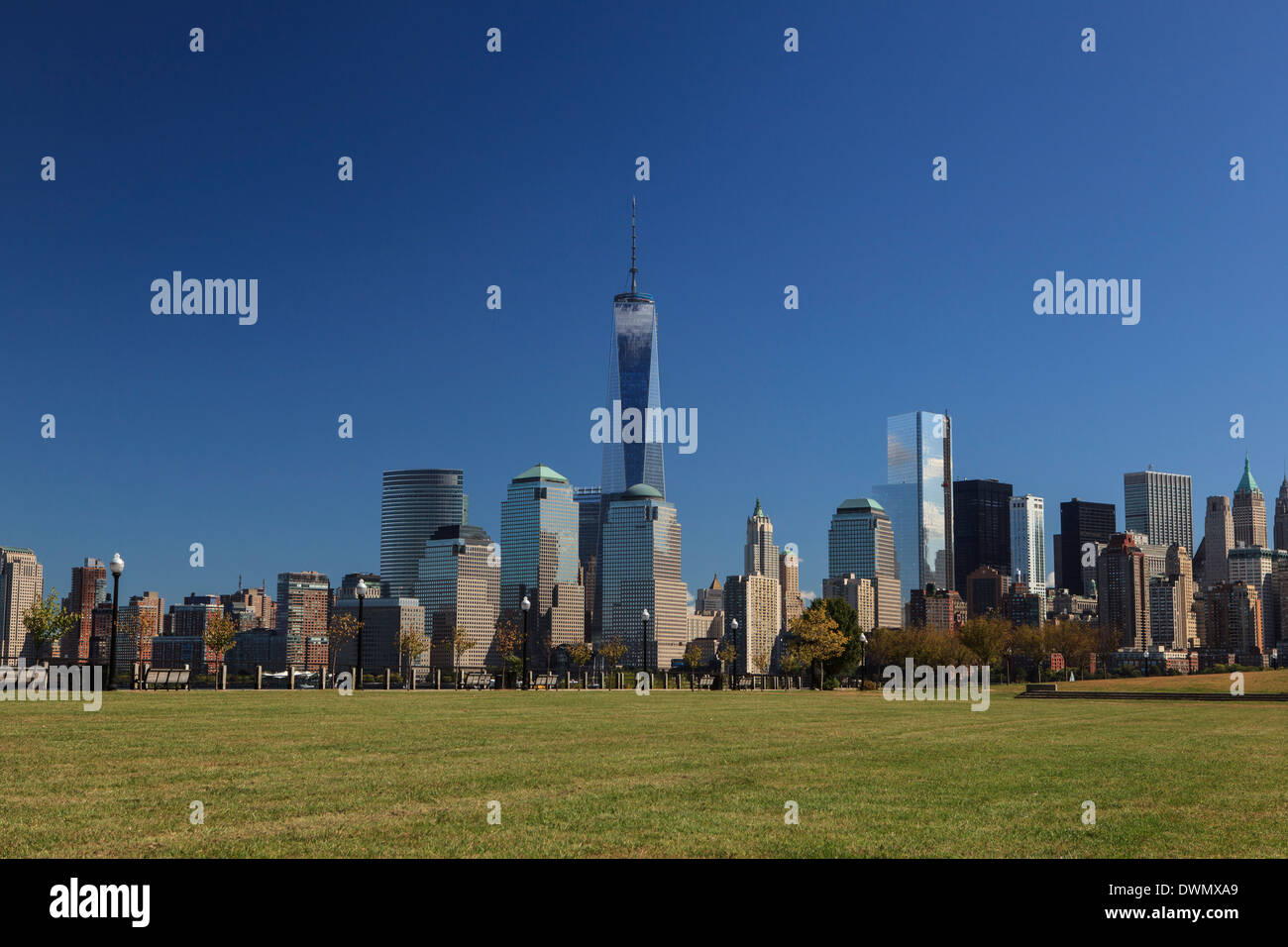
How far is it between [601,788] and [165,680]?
35477 millimetres

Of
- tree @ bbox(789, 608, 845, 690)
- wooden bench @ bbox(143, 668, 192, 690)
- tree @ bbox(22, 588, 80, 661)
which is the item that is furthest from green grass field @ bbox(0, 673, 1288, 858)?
tree @ bbox(789, 608, 845, 690)

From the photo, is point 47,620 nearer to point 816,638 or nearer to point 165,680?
point 165,680

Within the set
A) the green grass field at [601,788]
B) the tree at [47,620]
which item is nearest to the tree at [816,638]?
the tree at [47,620]

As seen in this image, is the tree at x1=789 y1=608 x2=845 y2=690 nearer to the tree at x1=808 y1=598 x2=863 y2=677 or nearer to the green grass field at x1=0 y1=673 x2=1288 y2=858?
the tree at x1=808 y1=598 x2=863 y2=677

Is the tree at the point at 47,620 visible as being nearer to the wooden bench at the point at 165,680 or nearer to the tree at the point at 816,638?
the wooden bench at the point at 165,680

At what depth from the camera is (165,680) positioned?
45.5 metres

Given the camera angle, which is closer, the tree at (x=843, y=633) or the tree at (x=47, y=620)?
the tree at (x=47, y=620)

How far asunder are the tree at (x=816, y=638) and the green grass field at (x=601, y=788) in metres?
66.0

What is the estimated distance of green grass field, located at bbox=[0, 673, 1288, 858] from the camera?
11.4m

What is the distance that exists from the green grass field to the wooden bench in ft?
56.9

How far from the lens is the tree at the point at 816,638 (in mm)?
94875

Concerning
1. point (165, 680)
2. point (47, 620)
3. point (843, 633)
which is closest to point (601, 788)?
point (165, 680)

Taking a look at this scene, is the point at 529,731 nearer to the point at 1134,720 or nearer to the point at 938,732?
the point at 938,732
